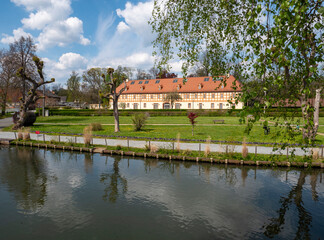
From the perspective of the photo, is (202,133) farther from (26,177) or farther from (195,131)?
(26,177)

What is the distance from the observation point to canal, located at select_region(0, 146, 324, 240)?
274 inches

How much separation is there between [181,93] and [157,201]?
53.9 meters

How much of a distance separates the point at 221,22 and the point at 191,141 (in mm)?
13527

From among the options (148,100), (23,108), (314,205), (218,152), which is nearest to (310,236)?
(314,205)

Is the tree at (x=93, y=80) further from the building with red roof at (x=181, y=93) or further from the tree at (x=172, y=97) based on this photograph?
the tree at (x=172, y=97)

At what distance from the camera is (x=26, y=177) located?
11.5 metres

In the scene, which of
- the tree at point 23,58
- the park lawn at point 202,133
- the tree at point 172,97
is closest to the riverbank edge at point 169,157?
the park lawn at point 202,133

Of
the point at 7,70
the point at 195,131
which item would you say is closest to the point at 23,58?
the point at 7,70

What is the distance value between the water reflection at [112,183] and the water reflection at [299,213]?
17.3 feet

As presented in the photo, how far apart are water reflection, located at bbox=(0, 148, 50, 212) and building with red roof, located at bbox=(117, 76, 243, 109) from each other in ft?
150

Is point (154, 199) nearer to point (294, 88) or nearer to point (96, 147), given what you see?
point (294, 88)

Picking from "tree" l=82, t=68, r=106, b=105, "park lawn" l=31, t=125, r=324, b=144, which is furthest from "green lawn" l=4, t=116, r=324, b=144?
"tree" l=82, t=68, r=106, b=105

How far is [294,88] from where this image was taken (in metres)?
3.85

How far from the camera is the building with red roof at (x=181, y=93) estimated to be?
58.7 metres
